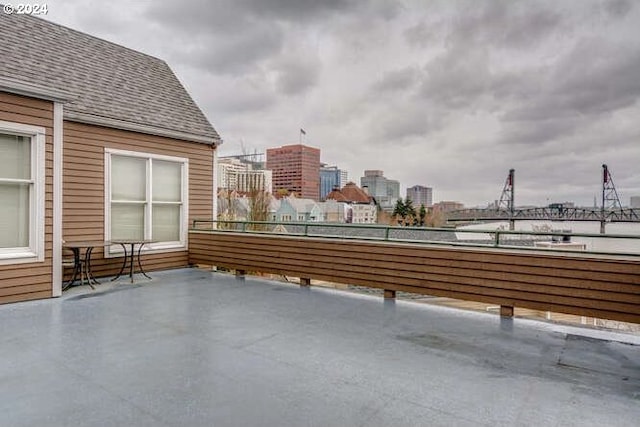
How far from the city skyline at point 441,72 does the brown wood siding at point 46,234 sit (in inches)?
171

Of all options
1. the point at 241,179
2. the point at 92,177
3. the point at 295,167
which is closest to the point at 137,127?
the point at 92,177

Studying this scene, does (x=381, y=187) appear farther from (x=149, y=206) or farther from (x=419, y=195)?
(x=149, y=206)

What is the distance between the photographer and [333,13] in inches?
355

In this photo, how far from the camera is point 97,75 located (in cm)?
688

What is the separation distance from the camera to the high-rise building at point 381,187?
123ft

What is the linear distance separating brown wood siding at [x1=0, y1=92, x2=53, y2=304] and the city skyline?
4.35 meters

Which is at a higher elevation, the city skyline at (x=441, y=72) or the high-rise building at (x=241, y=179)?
the city skyline at (x=441, y=72)

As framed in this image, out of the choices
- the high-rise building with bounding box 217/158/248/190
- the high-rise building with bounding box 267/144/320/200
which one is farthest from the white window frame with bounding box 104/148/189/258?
the high-rise building with bounding box 267/144/320/200

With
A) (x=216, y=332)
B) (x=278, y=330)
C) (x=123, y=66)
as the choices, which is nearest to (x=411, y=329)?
(x=278, y=330)

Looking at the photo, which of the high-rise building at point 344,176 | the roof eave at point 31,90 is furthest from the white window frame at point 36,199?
the high-rise building at point 344,176

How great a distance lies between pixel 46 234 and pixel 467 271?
571cm

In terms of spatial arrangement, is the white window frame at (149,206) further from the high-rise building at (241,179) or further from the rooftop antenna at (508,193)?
the rooftop antenna at (508,193)

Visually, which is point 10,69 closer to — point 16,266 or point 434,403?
point 16,266

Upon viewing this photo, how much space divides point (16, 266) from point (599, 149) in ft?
60.9
